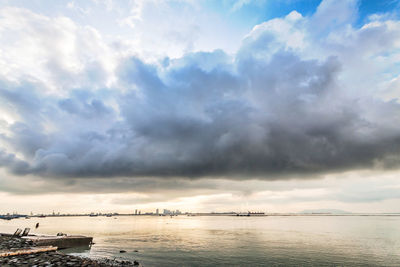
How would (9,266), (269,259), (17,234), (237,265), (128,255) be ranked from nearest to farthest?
(9,266)
(237,265)
(269,259)
(128,255)
(17,234)

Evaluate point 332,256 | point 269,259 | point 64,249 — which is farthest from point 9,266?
point 332,256

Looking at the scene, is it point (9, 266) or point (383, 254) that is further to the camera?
point (383, 254)

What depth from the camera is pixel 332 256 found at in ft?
159

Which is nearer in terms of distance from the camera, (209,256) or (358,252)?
(209,256)

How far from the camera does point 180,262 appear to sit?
43188mm

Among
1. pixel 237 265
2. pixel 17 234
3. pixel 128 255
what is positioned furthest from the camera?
pixel 17 234

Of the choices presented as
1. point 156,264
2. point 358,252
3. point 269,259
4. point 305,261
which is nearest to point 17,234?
point 156,264

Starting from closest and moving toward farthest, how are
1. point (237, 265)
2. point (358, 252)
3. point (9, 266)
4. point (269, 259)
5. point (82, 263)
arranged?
point (9, 266) < point (82, 263) < point (237, 265) < point (269, 259) < point (358, 252)

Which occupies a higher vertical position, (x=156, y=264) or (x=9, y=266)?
(x=9, y=266)

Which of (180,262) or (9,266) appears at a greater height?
(9,266)

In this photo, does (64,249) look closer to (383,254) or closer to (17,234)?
(17,234)

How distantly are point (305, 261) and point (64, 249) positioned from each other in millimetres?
52398

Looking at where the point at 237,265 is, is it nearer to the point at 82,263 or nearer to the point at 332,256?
the point at 332,256

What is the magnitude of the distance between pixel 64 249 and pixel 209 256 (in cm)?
3411
